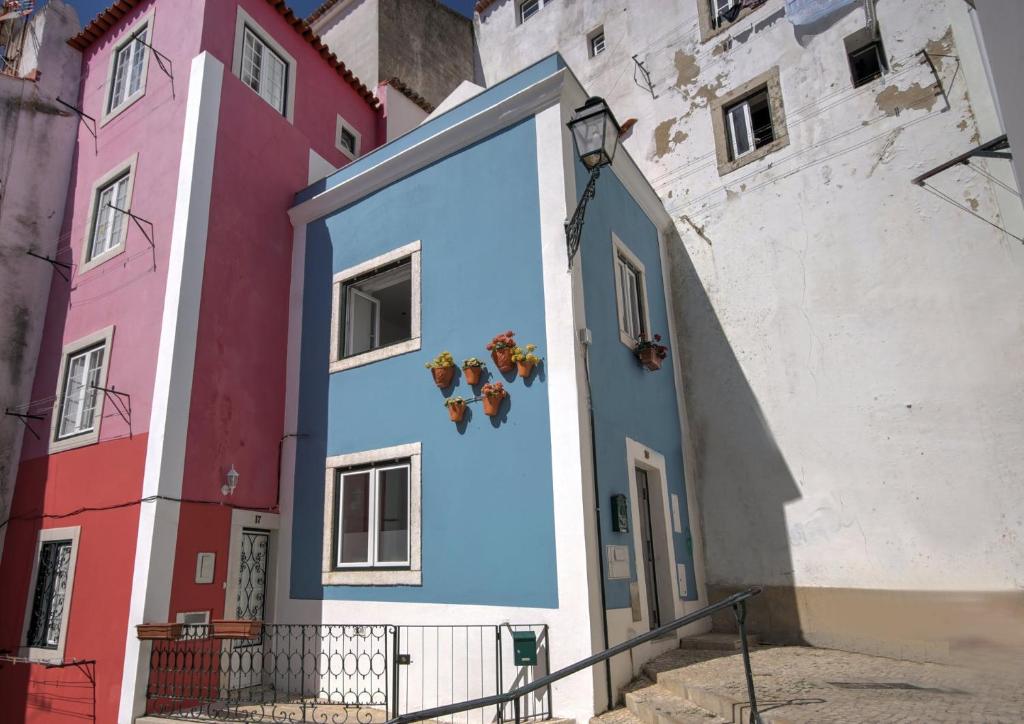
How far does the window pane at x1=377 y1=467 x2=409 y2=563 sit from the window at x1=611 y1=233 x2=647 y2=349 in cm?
333

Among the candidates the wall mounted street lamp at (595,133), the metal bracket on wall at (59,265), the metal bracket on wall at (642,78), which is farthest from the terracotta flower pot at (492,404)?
the metal bracket on wall at (59,265)

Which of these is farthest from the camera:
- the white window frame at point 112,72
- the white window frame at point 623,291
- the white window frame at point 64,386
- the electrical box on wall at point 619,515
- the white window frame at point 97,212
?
the white window frame at point 112,72

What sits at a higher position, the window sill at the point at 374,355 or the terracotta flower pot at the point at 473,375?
the window sill at the point at 374,355

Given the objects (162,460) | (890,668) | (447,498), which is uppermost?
(162,460)

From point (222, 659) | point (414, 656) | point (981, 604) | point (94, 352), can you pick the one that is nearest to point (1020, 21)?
point (981, 604)

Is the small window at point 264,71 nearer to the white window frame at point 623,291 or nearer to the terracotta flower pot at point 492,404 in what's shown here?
the white window frame at point 623,291

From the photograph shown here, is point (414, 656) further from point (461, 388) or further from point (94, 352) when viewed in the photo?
point (94, 352)

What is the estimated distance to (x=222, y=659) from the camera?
8109mm

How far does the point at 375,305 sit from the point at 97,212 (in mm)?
5013

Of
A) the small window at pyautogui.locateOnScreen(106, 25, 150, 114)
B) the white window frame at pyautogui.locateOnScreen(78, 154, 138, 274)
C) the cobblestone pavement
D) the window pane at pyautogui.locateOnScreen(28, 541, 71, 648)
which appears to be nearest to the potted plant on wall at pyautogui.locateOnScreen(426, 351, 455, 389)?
the cobblestone pavement

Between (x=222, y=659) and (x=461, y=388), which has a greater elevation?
(x=461, y=388)

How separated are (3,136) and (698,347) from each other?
473 inches

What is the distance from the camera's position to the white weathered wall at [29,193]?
10.6 m

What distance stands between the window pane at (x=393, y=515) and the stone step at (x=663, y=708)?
3.00m
